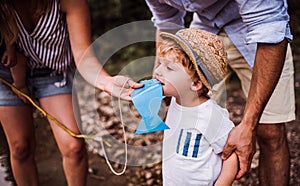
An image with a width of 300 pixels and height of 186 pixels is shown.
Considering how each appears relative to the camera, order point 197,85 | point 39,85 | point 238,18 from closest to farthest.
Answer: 1. point 197,85
2. point 238,18
3. point 39,85

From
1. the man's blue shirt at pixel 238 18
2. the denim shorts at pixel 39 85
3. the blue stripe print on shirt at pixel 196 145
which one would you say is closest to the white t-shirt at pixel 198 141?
the blue stripe print on shirt at pixel 196 145

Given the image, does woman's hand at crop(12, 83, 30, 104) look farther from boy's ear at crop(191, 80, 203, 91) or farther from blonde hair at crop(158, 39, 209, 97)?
boy's ear at crop(191, 80, 203, 91)

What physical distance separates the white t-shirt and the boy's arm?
1.1 inches

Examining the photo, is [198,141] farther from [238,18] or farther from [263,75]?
[238,18]

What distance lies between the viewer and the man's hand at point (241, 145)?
7.68ft

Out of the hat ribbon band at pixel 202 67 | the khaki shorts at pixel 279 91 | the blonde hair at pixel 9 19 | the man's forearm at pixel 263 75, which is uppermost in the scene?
the blonde hair at pixel 9 19

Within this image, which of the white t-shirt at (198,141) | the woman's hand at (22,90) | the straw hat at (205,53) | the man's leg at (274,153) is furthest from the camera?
the man's leg at (274,153)

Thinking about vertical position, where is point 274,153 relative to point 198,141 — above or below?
below

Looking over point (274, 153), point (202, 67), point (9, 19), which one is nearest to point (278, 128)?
point (274, 153)

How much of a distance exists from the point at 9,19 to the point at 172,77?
92 centimetres

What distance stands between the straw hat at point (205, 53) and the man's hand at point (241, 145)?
0.24 m

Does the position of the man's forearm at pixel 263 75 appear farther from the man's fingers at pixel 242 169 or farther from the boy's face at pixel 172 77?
the boy's face at pixel 172 77

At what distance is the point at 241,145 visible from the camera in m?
2.35

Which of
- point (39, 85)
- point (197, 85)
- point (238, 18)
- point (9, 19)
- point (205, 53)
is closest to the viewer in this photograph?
point (205, 53)
